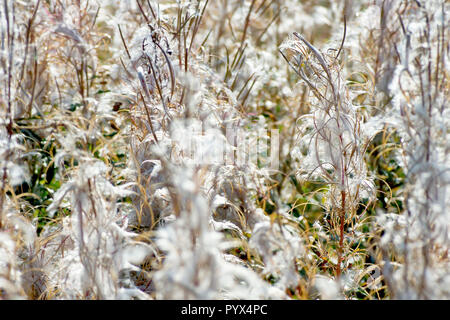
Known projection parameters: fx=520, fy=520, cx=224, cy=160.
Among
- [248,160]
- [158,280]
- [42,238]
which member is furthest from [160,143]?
[158,280]

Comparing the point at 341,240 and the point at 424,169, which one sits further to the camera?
the point at 341,240

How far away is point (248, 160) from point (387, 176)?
56 cm

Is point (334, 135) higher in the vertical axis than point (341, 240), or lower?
higher

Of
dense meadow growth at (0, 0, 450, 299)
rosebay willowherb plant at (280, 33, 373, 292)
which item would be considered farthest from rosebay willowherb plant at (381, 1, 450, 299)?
rosebay willowherb plant at (280, 33, 373, 292)

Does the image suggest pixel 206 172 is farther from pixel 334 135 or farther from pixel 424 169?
pixel 424 169

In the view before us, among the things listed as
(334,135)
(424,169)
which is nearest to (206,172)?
(334,135)

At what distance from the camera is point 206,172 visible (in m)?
1.26

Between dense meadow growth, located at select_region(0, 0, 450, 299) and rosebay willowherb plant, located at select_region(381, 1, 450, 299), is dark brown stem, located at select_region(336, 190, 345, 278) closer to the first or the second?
dense meadow growth, located at select_region(0, 0, 450, 299)

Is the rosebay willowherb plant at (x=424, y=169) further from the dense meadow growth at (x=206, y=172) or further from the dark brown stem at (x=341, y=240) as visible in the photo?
the dark brown stem at (x=341, y=240)

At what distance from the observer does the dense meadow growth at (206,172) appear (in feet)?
3.16

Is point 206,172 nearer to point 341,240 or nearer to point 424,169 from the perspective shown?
point 341,240

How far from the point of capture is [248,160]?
4.75 feet

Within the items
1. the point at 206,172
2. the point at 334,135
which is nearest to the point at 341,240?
the point at 334,135

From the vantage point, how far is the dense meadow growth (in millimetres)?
964
